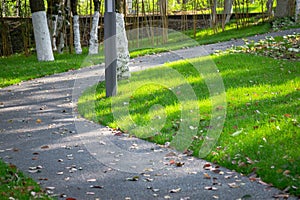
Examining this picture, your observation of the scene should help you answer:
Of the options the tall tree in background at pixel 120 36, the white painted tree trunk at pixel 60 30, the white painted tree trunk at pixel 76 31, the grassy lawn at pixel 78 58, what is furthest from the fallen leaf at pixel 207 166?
the white painted tree trunk at pixel 60 30

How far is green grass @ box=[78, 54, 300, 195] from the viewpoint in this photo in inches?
250

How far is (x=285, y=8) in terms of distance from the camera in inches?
920

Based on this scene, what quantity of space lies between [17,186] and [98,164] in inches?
49.7

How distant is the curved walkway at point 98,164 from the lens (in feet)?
18.1

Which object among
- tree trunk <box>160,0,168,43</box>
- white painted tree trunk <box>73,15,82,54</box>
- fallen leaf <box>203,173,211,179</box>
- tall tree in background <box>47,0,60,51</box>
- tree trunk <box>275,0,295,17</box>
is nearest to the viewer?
fallen leaf <box>203,173,211,179</box>

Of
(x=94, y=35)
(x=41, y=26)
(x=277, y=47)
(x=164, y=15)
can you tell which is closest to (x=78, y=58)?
(x=94, y=35)

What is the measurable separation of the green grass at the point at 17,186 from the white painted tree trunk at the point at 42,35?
11674mm

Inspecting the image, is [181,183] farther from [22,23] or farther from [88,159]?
[22,23]

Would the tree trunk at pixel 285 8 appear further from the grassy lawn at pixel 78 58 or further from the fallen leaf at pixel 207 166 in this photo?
the fallen leaf at pixel 207 166

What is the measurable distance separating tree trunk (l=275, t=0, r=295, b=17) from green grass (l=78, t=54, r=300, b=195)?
10.0 meters

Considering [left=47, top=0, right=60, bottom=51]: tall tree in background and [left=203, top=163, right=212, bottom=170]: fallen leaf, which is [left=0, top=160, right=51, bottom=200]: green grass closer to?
[left=203, top=163, right=212, bottom=170]: fallen leaf

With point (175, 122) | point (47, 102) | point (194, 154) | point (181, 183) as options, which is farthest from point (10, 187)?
point (47, 102)

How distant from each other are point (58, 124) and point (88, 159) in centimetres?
228

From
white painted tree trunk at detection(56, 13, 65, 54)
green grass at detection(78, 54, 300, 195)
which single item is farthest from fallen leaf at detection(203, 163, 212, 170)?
white painted tree trunk at detection(56, 13, 65, 54)
